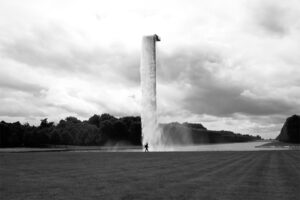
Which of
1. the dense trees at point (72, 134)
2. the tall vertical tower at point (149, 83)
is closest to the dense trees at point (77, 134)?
the dense trees at point (72, 134)

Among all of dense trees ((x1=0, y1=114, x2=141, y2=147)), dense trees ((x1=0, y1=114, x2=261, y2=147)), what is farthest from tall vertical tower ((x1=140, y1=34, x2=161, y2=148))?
dense trees ((x1=0, y1=114, x2=141, y2=147))

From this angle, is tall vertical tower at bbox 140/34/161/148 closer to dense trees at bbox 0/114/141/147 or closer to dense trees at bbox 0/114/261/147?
dense trees at bbox 0/114/261/147

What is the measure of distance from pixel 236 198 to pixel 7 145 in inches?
4938

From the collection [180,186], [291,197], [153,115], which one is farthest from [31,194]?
[153,115]

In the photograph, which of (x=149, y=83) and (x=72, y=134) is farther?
(x=72, y=134)

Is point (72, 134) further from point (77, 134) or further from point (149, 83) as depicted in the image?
point (149, 83)

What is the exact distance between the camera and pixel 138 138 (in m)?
151

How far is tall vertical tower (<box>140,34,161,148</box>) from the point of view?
Result: 250 ft

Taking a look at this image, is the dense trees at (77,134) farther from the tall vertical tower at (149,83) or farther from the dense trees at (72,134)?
the tall vertical tower at (149,83)

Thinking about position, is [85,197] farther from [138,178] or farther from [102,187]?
[138,178]

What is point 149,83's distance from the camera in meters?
76.8

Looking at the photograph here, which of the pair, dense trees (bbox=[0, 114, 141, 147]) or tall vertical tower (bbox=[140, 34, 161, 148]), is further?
dense trees (bbox=[0, 114, 141, 147])

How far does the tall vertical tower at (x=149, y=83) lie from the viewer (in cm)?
7606

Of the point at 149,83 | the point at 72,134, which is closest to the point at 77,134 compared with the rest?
the point at 72,134
